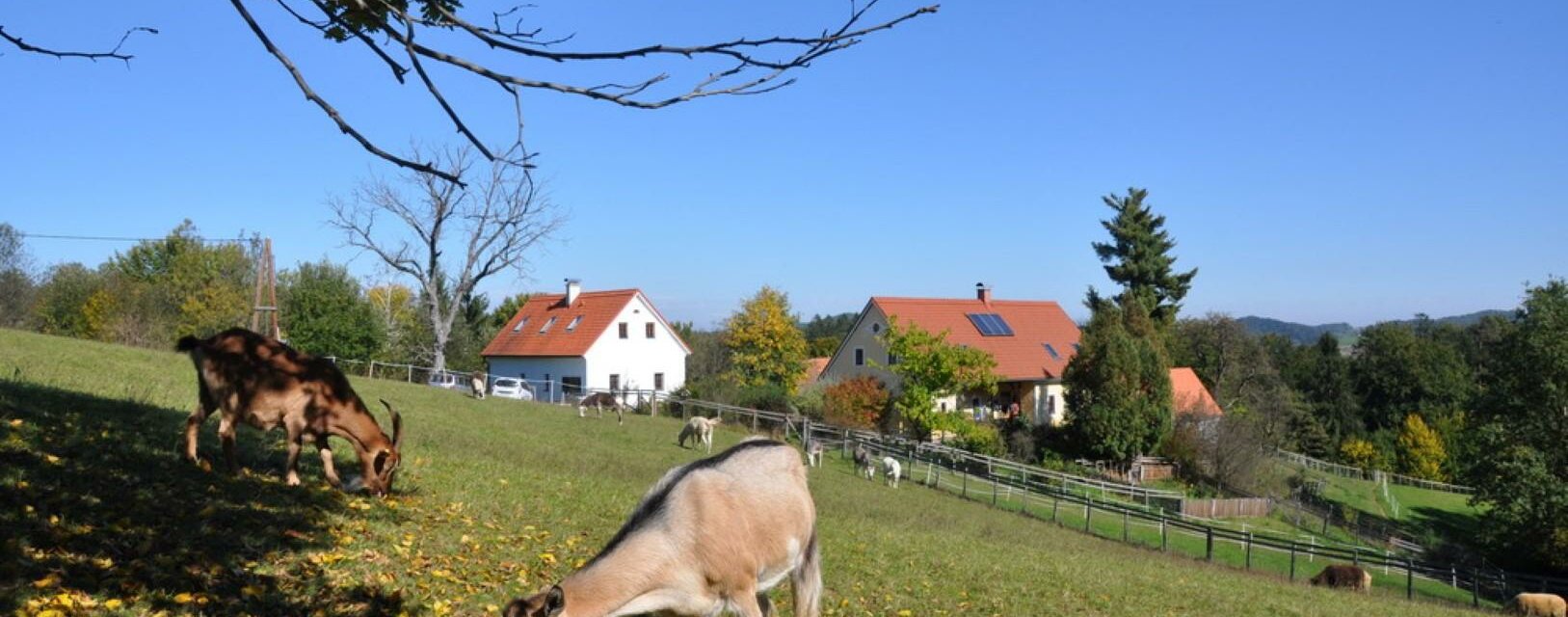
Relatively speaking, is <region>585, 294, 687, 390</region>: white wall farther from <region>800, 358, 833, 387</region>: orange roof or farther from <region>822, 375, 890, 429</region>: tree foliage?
<region>822, 375, 890, 429</region>: tree foliage

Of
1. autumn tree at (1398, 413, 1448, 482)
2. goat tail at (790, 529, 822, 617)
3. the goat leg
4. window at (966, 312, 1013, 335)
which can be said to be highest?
window at (966, 312, 1013, 335)

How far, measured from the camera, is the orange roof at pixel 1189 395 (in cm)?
5125

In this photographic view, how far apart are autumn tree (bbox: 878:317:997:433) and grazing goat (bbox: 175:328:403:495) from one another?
34.7 meters

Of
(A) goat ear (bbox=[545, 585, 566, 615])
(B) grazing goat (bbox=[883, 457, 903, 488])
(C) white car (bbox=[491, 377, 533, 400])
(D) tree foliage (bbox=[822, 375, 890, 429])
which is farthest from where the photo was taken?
(C) white car (bbox=[491, 377, 533, 400])

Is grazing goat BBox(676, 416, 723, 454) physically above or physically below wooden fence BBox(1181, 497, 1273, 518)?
above

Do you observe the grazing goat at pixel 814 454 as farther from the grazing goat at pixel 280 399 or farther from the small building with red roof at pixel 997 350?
the grazing goat at pixel 280 399

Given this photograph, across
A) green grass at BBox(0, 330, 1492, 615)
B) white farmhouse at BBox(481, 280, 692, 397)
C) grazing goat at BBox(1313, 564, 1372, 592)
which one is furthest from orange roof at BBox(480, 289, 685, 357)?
grazing goat at BBox(1313, 564, 1372, 592)

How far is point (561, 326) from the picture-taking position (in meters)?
57.2

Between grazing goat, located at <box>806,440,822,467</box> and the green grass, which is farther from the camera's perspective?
grazing goat, located at <box>806,440,822,467</box>

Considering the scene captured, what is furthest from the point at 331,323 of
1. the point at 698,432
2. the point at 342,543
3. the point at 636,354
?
the point at 342,543

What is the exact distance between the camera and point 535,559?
9688mm

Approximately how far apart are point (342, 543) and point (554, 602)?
12.6ft

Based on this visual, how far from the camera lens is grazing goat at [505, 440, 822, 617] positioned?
249 inches

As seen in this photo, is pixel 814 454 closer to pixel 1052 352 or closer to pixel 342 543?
pixel 1052 352
